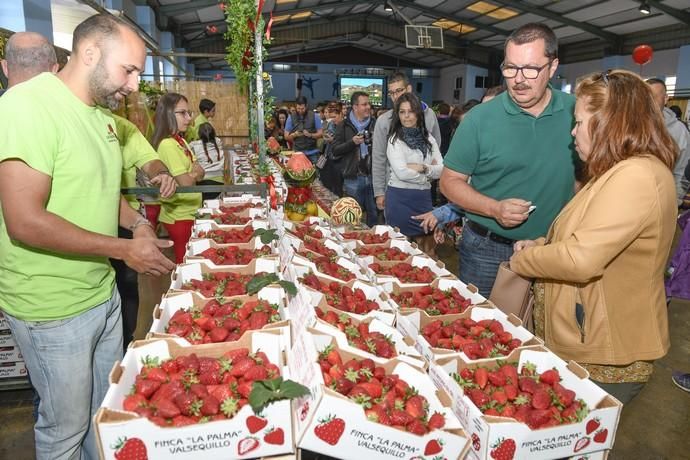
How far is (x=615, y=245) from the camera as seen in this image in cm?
135

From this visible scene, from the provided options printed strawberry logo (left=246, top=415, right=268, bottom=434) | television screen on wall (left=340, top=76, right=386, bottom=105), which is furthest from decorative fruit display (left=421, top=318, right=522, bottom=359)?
television screen on wall (left=340, top=76, right=386, bottom=105)

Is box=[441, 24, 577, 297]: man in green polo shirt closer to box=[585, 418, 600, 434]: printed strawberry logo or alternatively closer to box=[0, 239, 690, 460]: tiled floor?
box=[585, 418, 600, 434]: printed strawberry logo

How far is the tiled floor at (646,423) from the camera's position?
253 cm

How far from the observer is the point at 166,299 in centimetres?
181

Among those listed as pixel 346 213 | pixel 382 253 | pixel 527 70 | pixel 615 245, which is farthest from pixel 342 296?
pixel 346 213

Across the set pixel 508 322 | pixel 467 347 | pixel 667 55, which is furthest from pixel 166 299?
pixel 667 55

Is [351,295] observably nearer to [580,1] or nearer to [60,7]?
[60,7]

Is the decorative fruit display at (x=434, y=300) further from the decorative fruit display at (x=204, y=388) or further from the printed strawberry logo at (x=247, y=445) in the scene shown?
the printed strawberry logo at (x=247, y=445)

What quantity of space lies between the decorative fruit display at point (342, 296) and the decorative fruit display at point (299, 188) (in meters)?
1.56

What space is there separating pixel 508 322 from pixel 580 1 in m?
15.0

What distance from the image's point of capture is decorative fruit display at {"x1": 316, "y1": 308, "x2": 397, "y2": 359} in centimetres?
152

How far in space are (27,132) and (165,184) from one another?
40.9 inches

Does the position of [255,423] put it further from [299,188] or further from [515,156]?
[299,188]

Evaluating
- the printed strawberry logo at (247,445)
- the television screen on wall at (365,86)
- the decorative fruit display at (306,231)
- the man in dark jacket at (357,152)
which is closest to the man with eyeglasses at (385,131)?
the man in dark jacket at (357,152)
